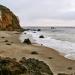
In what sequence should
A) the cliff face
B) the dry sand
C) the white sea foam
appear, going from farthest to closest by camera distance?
the cliff face < the white sea foam < the dry sand

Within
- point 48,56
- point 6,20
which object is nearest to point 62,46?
point 48,56

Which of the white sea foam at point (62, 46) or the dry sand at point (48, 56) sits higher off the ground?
the dry sand at point (48, 56)

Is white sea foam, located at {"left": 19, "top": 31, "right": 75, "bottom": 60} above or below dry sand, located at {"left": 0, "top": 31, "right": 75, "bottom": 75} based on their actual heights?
below

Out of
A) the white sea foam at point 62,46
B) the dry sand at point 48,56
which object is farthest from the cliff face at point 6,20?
the dry sand at point 48,56

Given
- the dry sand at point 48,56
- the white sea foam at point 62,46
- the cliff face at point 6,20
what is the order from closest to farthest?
the dry sand at point 48,56
the white sea foam at point 62,46
the cliff face at point 6,20

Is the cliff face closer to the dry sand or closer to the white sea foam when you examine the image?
the white sea foam

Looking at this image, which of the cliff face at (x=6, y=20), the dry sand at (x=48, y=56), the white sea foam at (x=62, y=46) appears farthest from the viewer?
the cliff face at (x=6, y=20)

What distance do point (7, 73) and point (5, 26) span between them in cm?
9604

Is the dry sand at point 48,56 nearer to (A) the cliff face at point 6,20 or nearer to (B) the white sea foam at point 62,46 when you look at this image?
(B) the white sea foam at point 62,46

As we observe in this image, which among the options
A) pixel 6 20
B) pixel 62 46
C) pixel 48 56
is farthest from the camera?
pixel 6 20

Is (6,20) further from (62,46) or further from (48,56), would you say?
(48,56)

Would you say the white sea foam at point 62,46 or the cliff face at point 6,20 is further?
the cliff face at point 6,20

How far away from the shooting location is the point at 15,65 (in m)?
9.27

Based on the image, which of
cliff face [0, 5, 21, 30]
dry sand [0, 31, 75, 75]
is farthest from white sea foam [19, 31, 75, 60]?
cliff face [0, 5, 21, 30]
